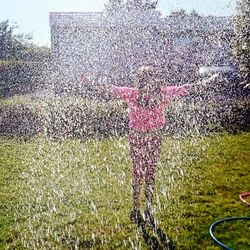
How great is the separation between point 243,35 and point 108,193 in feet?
35.9

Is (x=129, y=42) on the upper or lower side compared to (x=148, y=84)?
upper

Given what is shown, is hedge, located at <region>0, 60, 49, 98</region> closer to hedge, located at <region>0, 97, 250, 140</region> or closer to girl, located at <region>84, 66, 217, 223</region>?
hedge, located at <region>0, 97, 250, 140</region>

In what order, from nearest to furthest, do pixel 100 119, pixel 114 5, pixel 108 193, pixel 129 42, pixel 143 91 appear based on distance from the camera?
1. pixel 143 91
2. pixel 108 193
3. pixel 100 119
4. pixel 129 42
5. pixel 114 5

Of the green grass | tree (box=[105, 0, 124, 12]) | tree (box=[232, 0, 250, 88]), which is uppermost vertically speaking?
tree (box=[105, 0, 124, 12])

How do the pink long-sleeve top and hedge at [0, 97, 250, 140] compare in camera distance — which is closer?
the pink long-sleeve top

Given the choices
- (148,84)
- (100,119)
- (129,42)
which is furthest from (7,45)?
(148,84)

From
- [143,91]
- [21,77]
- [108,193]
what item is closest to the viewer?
[143,91]

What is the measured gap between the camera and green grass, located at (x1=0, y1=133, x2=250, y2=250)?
5.83 meters

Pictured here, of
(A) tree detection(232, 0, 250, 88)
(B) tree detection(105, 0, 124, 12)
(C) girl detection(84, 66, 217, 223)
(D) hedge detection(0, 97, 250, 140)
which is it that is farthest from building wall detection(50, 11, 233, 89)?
(C) girl detection(84, 66, 217, 223)

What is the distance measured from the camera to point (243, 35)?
16469mm

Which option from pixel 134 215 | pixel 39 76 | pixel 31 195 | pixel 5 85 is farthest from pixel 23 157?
pixel 39 76

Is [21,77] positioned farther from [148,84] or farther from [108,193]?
[148,84]

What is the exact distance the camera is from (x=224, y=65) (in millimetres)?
28375

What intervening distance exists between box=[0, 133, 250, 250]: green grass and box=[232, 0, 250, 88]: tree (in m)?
5.58
